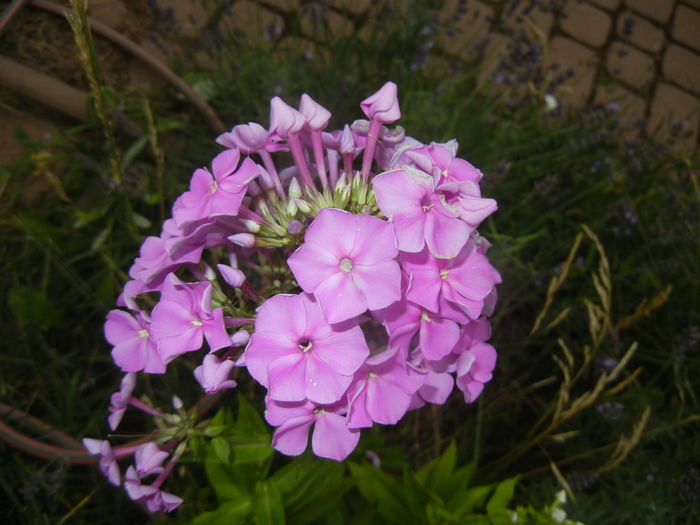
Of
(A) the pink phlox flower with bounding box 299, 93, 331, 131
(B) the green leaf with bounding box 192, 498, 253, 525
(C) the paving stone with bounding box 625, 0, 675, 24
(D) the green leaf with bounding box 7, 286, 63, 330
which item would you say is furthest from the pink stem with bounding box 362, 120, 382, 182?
(C) the paving stone with bounding box 625, 0, 675, 24

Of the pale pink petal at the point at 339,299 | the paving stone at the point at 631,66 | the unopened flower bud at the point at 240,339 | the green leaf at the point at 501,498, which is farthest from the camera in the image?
the paving stone at the point at 631,66

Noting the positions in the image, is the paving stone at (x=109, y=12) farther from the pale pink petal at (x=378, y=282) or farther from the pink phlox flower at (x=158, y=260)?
the pale pink petal at (x=378, y=282)

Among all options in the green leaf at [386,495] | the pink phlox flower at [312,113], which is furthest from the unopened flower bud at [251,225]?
the green leaf at [386,495]

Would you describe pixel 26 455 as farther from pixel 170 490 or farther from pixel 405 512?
pixel 405 512

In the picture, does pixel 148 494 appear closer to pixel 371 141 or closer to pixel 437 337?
pixel 437 337

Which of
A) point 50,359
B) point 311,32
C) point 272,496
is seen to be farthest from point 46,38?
point 272,496

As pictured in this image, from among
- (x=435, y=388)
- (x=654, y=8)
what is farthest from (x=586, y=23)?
(x=435, y=388)
